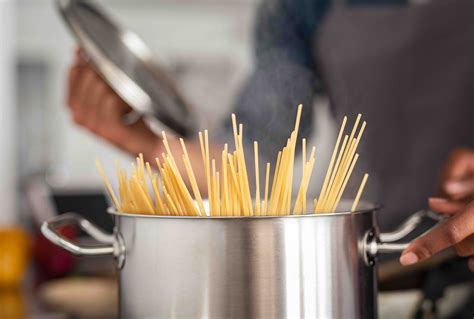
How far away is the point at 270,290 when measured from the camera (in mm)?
505

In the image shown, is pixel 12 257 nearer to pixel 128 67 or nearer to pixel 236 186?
pixel 128 67

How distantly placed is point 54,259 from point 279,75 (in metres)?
0.53

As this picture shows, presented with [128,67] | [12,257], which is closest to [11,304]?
[12,257]

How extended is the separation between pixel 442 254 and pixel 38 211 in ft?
3.26

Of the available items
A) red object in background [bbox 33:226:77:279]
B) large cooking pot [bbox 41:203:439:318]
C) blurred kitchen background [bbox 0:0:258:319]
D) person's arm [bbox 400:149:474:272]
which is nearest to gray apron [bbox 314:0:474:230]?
red object in background [bbox 33:226:77:279]

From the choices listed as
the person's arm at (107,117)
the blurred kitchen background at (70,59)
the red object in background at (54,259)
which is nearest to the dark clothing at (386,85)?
the person's arm at (107,117)

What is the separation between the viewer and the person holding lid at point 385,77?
1.31m

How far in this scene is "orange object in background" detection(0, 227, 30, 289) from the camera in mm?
1232

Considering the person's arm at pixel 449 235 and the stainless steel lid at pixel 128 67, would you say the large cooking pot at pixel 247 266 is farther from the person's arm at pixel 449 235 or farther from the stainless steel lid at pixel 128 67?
the stainless steel lid at pixel 128 67

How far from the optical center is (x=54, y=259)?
4.44 ft

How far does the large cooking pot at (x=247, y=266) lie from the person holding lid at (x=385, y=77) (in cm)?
72

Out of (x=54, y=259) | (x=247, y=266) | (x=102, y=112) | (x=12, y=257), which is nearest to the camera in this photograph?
(x=247, y=266)

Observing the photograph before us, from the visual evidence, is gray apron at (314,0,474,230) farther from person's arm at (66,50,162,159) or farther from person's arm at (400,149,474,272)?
person's arm at (400,149,474,272)

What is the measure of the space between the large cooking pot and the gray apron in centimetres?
79
